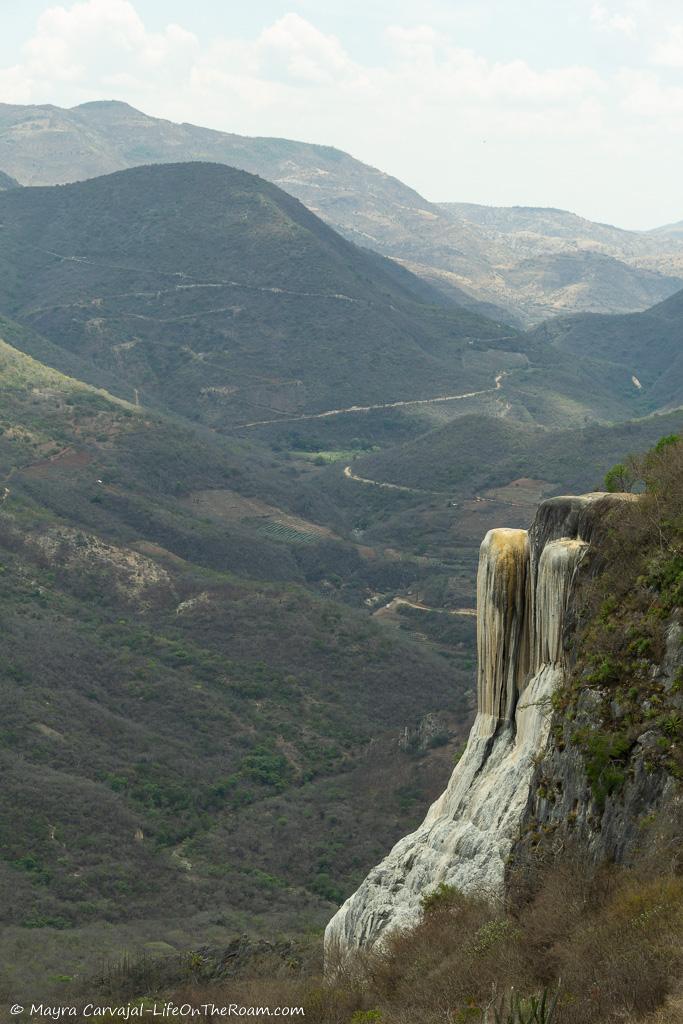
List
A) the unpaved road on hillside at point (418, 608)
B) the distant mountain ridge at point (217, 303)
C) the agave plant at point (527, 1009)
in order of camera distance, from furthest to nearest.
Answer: the distant mountain ridge at point (217, 303), the unpaved road on hillside at point (418, 608), the agave plant at point (527, 1009)

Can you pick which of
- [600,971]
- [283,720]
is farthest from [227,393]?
[600,971]

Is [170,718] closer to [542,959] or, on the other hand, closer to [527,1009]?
[542,959]

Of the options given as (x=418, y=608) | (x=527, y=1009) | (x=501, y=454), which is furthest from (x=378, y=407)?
(x=527, y=1009)

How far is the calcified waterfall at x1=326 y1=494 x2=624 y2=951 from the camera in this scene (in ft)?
58.9

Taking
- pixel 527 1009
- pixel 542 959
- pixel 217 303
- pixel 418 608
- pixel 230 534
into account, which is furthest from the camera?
pixel 217 303

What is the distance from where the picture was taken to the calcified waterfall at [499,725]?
17938 millimetres

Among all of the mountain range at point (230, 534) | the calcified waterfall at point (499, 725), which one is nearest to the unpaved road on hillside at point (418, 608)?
the mountain range at point (230, 534)

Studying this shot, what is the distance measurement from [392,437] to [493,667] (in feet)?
368

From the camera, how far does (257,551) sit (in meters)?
81.6

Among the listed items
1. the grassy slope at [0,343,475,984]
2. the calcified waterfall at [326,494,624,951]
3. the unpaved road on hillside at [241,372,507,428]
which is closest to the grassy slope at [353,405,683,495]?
the unpaved road on hillside at [241,372,507,428]

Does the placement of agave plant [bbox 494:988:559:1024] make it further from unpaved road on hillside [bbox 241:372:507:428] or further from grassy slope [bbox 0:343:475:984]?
unpaved road on hillside [bbox 241:372:507:428]

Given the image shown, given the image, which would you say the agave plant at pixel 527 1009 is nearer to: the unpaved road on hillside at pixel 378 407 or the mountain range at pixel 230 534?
the mountain range at pixel 230 534

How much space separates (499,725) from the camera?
1936cm

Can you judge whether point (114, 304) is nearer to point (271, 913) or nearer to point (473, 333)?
point (473, 333)
